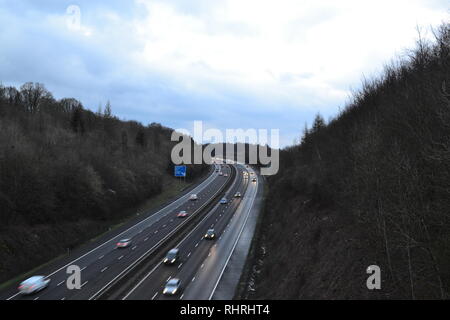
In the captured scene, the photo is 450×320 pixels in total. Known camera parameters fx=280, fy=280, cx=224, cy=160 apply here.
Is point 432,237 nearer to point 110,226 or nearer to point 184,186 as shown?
point 110,226

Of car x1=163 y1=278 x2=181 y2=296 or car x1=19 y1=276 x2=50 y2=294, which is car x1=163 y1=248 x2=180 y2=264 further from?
car x1=19 y1=276 x2=50 y2=294

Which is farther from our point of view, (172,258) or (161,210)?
(161,210)

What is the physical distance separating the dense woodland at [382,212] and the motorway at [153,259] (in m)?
5.27

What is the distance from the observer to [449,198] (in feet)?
39.8

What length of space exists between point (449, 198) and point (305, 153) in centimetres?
5604

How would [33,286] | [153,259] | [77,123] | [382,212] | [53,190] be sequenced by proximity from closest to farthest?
[382,212]
[33,286]
[153,259]
[53,190]
[77,123]

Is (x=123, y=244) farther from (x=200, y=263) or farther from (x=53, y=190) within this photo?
(x=53, y=190)

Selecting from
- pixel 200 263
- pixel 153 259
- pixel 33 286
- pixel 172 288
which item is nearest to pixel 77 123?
pixel 153 259

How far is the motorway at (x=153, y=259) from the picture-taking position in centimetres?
2466

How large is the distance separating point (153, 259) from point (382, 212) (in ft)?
86.6

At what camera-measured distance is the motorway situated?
24656mm

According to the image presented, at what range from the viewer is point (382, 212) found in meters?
13.8

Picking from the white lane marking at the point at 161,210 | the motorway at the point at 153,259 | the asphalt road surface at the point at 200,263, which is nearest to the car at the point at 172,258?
the asphalt road surface at the point at 200,263
